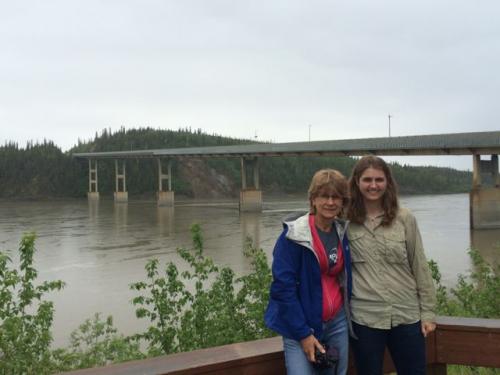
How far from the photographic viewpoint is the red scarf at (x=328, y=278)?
3109 millimetres

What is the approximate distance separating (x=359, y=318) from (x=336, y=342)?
0.21 meters

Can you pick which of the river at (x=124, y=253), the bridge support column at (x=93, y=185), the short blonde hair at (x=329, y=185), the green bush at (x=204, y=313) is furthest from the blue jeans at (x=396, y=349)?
the bridge support column at (x=93, y=185)

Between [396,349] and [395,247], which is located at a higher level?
[395,247]

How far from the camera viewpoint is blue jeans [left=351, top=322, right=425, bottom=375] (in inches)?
125

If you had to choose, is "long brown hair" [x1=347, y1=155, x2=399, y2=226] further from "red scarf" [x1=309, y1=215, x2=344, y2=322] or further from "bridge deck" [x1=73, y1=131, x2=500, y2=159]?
"bridge deck" [x1=73, y1=131, x2=500, y2=159]

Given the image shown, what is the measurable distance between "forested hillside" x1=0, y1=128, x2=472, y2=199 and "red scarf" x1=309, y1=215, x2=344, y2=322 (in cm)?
11964

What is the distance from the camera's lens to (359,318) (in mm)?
3252

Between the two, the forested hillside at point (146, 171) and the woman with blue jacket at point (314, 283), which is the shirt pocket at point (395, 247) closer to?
the woman with blue jacket at point (314, 283)

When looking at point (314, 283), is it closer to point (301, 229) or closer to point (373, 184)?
point (301, 229)

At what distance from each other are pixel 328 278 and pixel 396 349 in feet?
2.09

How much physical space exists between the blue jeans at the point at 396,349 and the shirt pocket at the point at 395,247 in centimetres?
41

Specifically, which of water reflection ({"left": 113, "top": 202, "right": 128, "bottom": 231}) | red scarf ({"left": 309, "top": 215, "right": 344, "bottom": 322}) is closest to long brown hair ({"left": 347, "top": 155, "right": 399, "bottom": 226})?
red scarf ({"left": 309, "top": 215, "right": 344, "bottom": 322})

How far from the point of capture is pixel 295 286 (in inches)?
120

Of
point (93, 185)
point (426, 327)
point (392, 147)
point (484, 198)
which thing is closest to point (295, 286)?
point (426, 327)
